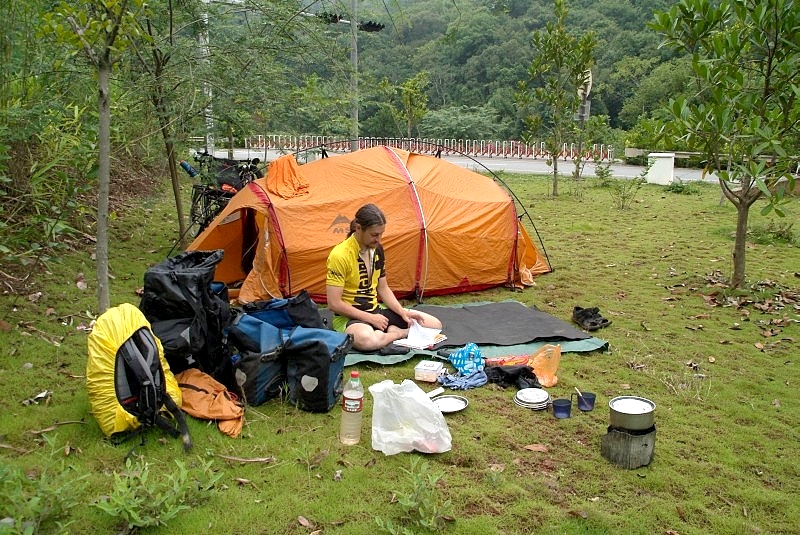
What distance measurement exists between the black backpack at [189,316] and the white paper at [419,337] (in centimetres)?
146

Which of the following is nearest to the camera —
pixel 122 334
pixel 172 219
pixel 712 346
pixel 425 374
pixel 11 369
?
pixel 122 334

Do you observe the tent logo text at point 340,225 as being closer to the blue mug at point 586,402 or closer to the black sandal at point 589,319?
the black sandal at point 589,319

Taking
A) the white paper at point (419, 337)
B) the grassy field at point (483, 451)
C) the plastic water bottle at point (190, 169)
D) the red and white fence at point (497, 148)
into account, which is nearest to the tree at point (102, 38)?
the grassy field at point (483, 451)

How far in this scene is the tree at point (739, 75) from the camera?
485 cm

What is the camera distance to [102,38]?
3.65 metres

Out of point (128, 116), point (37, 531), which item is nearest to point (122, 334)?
point (37, 531)

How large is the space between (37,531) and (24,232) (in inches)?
119

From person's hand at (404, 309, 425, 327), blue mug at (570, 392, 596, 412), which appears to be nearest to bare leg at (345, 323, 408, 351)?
person's hand at (404, 309, 425, 327)

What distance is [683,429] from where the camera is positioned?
12.7ft

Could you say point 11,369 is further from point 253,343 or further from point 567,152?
point 567,152

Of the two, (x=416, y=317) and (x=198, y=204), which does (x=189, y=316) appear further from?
(x=198, y=204)

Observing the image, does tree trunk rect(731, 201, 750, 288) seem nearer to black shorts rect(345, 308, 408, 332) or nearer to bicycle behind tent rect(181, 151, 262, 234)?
black shorts rect(345, 308, 408, 332)

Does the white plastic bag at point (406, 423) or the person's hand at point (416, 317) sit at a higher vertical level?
the person's hand at point (416, 317)

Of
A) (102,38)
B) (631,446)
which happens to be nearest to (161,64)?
(102,38)
